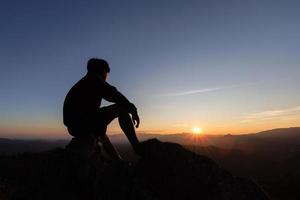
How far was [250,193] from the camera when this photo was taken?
22.3ft

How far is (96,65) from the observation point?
319 inches

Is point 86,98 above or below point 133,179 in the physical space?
above

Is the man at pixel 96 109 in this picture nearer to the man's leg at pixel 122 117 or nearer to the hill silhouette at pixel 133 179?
the man's leg at pixel 122 117

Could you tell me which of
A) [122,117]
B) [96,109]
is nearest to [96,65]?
[96,109]

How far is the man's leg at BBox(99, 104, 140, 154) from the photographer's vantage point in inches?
296

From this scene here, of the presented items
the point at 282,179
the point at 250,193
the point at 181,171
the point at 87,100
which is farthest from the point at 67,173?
the point at 282,179

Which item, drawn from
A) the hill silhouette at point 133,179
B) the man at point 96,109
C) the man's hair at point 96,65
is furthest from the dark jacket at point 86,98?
the hill silhouette at point 133,179

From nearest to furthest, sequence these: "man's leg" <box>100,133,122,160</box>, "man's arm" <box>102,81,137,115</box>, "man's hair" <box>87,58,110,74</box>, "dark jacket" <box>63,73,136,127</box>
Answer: "man's arm" <box>102,81,137,115</box> → "dark jacket" <box>63,73,136,127</box> → "man's hair" <box>87,58,110,74</box> → "man's leg" <box>100,133,122,160</box>

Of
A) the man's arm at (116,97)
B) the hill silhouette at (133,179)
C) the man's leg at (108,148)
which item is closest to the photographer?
the hill silhouette at (133,179)

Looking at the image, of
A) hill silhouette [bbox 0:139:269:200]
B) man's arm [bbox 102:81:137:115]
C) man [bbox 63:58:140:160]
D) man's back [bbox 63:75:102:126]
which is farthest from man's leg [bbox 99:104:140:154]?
hill silhouette [bbox 0:139:269:200]

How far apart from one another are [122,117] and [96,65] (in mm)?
1371

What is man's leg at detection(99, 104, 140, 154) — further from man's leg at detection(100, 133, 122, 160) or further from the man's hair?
the man's hair

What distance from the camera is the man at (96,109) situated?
7.57 m

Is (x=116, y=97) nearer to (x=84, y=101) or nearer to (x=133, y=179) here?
(x=84, y=101)
